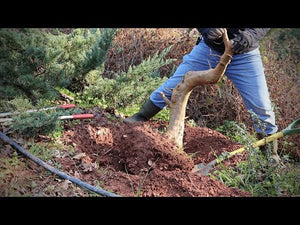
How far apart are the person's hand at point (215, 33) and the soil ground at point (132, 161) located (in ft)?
3.35

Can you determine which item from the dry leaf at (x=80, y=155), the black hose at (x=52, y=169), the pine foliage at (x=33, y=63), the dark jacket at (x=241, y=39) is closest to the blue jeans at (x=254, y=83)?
the dark jacket at (x=241, y=39)

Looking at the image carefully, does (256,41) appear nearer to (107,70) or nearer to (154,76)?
(154,76)

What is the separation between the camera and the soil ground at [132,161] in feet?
8.99

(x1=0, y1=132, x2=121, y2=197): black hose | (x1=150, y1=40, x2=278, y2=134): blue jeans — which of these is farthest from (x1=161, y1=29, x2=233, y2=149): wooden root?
(x1=0, y1=132, x2=121, y2=197): black hose

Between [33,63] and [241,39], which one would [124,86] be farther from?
[241,39]

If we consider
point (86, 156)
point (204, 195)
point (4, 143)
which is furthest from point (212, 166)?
point (4, 143)

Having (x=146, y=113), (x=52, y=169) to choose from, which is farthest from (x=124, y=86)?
(x=52, y=169)

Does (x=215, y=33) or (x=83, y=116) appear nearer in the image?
(x=215, y=33)

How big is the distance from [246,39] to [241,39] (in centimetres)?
5

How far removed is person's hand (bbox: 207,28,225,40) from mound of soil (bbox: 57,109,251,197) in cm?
102

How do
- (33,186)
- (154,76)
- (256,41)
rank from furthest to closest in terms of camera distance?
1. (154,76)
2. (256,41)
3. (33,186)

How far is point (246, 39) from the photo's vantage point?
10.9ft
